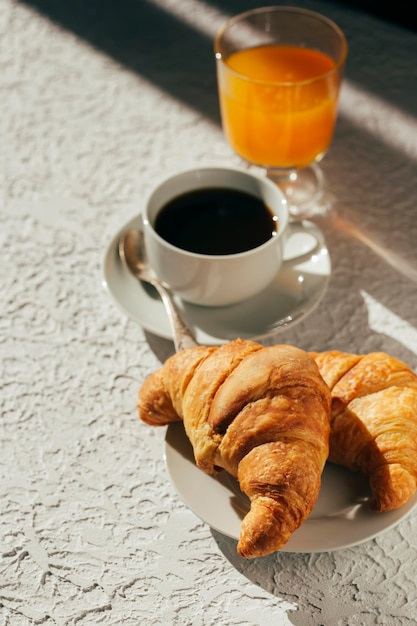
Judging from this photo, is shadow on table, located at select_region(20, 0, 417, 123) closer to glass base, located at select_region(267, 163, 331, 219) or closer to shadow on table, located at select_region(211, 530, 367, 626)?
glass base, located at select_region(267, 163, 331, 219)

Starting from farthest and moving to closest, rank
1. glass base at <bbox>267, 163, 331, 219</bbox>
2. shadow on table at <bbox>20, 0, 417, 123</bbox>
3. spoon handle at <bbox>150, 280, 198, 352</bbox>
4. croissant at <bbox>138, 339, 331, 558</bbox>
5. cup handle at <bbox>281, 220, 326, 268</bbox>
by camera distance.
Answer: shadow on table at <bbox>20, 0, 417, 123</bbox> → glass base at <bbox>267, 163, 331, 219</bbox> → cup handle at <bbox>281, 220, 326, 268</bbox> → spoon handle at <bbox>150, 280, 198, 352</bbox> → croissant at <bbox>138, 339, 331, 558</bbox>

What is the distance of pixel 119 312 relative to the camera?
3.61 feet

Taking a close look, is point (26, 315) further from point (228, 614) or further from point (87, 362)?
point (228, 614)

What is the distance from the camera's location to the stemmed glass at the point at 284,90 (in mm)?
1155

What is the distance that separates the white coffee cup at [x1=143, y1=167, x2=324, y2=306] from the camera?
967 millimetres

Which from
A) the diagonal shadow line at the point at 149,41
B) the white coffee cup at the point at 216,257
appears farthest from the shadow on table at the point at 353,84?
the white coffee cup at the point at 216,257

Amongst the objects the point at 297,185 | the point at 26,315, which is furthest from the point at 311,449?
the point at 297,185

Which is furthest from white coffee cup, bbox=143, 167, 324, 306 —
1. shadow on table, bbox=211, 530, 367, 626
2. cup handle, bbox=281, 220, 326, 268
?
shadow on table, bbox=211, 530, 367, 626

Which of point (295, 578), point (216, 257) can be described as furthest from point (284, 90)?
point (295, 578)

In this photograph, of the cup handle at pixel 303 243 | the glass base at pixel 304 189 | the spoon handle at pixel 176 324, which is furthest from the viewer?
the glass base at pixel 304 189

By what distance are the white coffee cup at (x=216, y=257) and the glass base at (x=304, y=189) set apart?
7.2 inches

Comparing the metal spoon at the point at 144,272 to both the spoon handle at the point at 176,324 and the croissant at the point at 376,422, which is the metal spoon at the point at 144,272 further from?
the croissant at the point at 376,422

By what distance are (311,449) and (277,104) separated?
594 mm

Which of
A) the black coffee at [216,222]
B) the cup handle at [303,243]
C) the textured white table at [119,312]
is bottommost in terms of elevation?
the textured white table at [119,312]
